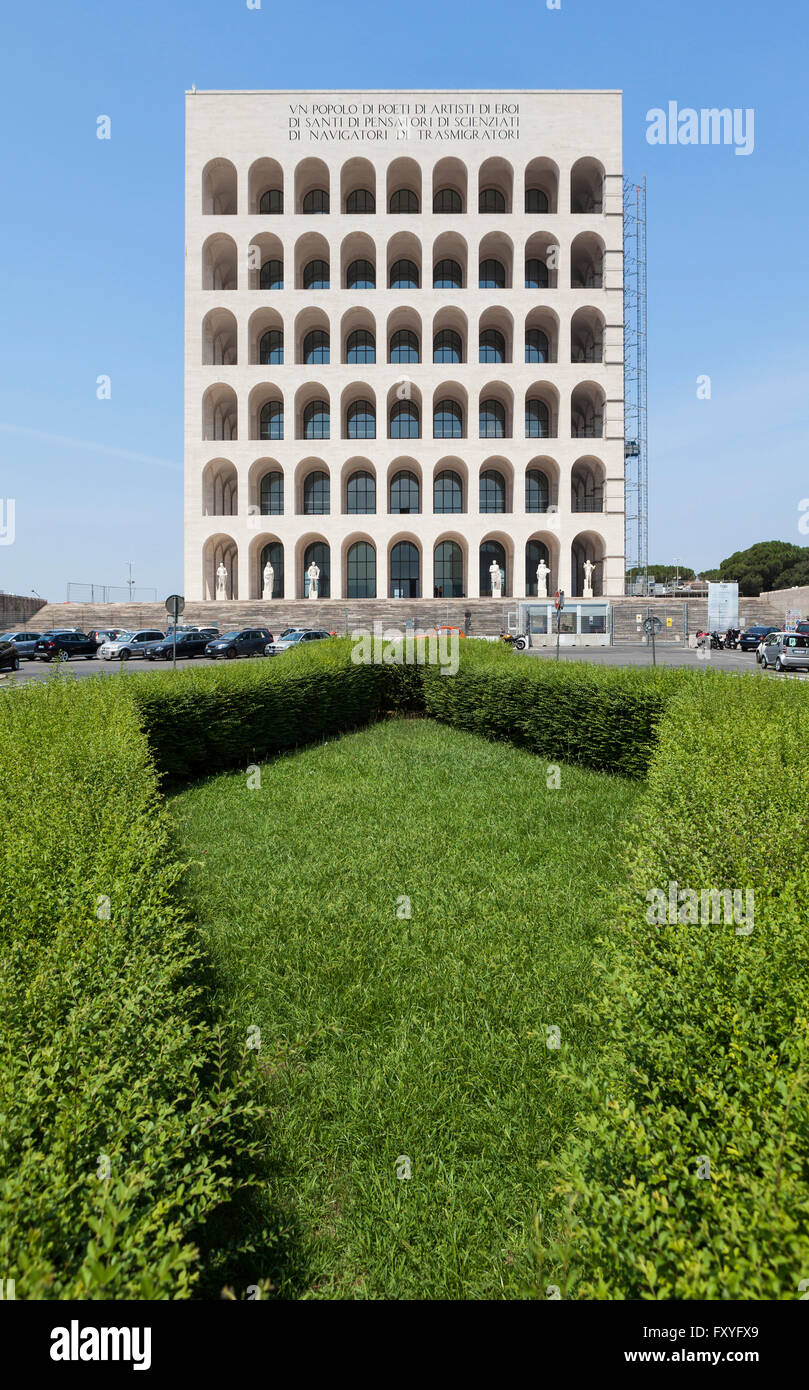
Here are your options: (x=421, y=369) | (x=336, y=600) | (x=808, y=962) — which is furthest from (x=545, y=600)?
(x=808, y=962)

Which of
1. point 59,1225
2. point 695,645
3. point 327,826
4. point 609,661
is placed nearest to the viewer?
point 59,1225

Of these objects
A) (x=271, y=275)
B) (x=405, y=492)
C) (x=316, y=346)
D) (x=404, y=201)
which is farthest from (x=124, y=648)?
(x=404, y=201)

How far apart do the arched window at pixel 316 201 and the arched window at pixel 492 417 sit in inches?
796

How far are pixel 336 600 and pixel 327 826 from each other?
38.8 m

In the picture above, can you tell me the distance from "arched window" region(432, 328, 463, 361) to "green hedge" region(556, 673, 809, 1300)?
186ft

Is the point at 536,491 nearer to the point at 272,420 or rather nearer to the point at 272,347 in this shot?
the point at 272,420

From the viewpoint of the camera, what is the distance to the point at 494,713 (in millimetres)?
13438

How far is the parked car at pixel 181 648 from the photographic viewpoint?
33906 millimetres

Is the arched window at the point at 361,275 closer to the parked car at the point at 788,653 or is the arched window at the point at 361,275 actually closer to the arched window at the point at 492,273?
the arched window at the point at 492,273

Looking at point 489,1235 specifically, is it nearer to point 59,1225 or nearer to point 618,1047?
point 618,1047

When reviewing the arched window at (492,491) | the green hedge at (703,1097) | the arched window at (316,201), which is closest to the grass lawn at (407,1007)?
the green hedge at (703,1097)

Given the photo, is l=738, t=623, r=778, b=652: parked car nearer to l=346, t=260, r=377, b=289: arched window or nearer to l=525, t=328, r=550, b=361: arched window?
l=525, t=328, r=550, b=361: arched window
